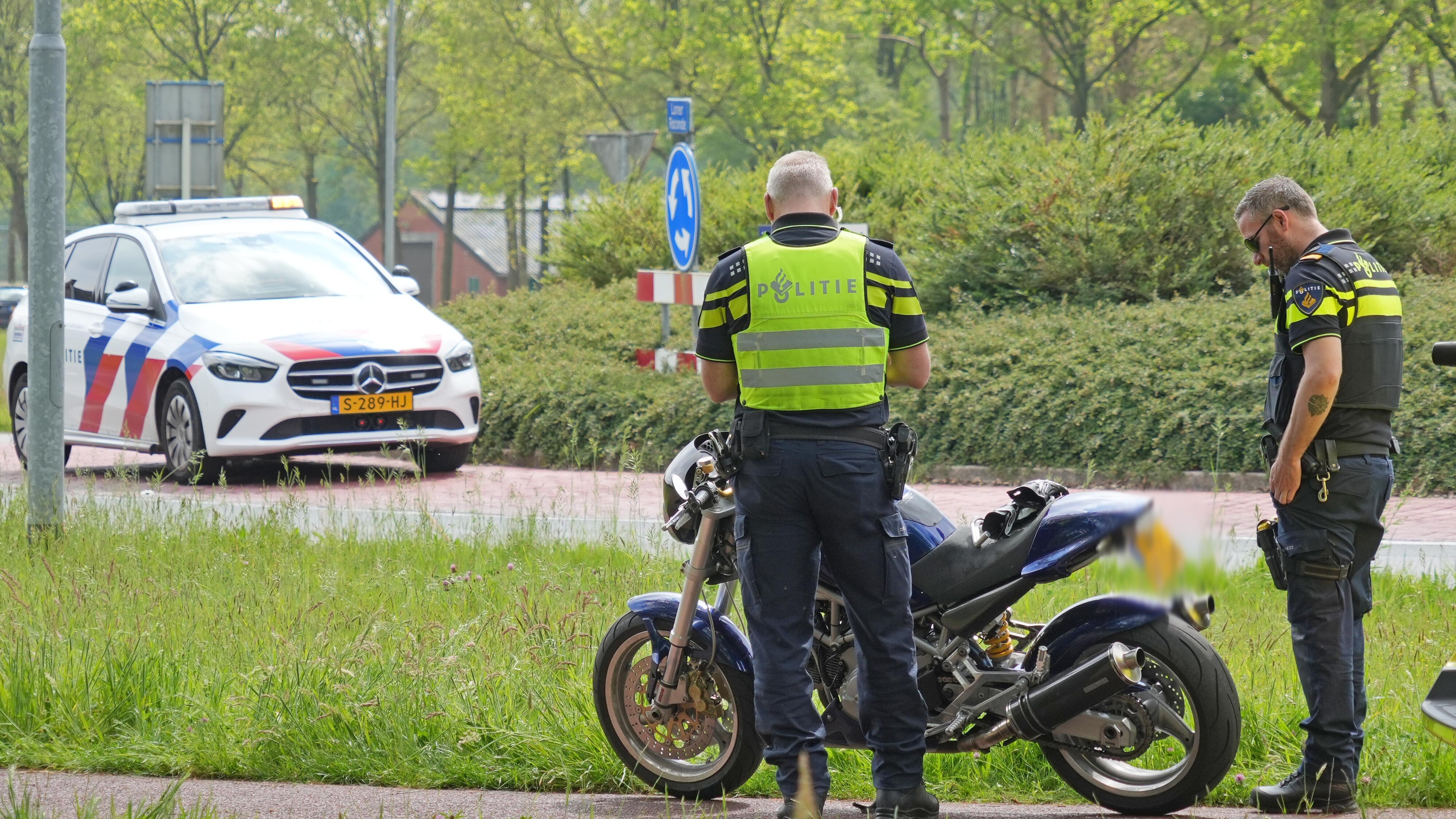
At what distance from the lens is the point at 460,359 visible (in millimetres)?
11617

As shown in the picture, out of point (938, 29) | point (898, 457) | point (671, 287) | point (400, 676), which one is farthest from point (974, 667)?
point (938, 29)

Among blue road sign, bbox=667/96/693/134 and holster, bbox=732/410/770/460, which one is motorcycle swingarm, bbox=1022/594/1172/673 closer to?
holster, bbox=732/410/770/460

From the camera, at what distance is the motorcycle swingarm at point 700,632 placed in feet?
14.3

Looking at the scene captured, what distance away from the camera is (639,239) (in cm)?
2100

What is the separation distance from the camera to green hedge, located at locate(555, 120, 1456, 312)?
1405 cm

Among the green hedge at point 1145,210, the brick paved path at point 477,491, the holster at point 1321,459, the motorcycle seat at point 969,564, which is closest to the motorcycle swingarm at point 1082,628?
the motorcycle seat at point 969,564

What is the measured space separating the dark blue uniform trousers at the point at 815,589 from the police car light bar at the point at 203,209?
9.74 m

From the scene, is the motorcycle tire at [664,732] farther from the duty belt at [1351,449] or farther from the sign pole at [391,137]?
the sign pole at [391,137]

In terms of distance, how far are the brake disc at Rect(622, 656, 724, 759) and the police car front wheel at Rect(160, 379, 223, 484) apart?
7.12 metres

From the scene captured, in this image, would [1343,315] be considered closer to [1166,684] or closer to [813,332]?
[1166,684]

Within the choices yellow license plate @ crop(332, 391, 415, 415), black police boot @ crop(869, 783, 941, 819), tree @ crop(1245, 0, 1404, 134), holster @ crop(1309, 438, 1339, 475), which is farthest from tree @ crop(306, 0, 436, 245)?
black police boot @ crop(869, 783, 941, 819)

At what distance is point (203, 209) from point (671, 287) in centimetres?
409

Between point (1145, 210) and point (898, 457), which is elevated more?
point (1145, 210)

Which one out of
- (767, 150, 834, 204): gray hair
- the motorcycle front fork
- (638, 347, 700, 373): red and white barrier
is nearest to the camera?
(767, 150, 834, 204): gray hair
